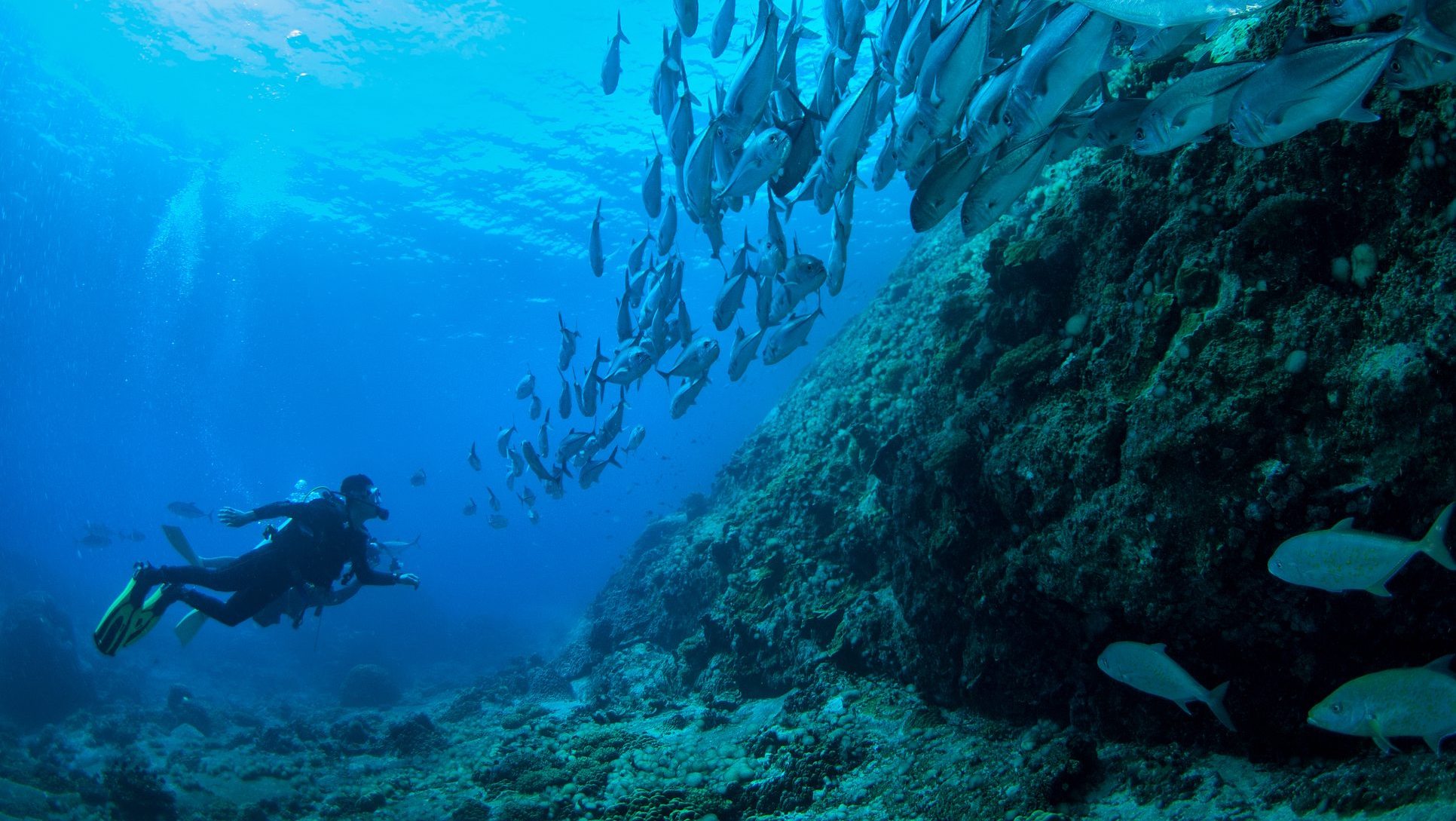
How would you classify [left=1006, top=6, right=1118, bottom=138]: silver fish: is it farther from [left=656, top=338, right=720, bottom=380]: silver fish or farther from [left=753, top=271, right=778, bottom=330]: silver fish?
[left=656, top=338, right=720, bottom=380]: silver fish

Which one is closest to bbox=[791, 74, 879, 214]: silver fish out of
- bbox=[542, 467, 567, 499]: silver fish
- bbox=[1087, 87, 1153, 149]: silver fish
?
bbox=[1087, 87, 1153, 149]: silver fish

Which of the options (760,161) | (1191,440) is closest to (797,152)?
(760,161)

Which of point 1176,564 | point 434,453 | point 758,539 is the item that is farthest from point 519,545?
point 1176,564

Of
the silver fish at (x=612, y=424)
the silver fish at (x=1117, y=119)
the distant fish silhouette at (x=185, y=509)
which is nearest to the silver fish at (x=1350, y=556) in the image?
the silver fish at (x=1117, y=119)

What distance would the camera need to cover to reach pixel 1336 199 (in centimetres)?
291

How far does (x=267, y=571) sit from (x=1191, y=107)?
34.6 ft

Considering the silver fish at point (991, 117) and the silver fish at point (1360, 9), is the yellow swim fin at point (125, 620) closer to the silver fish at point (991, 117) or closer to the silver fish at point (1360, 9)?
the silver fish at point (991, 117)

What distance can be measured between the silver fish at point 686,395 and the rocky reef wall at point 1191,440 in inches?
106

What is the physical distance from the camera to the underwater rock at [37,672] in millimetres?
14023

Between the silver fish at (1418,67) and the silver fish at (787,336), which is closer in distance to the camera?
the silver fish at (1418,67)

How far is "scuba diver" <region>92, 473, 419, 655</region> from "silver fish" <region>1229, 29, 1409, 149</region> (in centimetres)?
943

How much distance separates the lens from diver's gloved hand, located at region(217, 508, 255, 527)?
25.1 ft

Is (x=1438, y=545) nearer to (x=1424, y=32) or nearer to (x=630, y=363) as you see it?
(x=1424, y=32)

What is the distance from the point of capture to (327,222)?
94.2 ft
